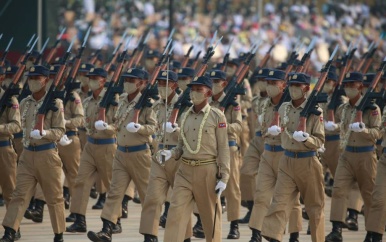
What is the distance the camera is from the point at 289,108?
14578 millimetres

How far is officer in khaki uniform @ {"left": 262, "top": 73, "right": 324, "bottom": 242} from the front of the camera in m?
14.2

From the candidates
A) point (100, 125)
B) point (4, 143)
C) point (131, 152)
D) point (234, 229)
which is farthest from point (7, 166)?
point (234, 229)

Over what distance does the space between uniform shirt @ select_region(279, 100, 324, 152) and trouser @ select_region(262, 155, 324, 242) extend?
0.15 meters

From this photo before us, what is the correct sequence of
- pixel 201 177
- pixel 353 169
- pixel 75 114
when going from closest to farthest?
pixel 201 177
pixel 353 169
pixel 75 114

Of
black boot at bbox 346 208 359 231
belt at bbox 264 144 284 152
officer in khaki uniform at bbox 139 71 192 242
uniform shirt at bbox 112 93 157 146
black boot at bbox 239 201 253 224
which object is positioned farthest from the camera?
black boot at bbox 239 201 253 224

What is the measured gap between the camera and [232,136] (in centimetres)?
1666

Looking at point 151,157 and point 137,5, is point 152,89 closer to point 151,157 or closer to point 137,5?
point 151,157

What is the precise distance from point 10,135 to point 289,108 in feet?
12.7

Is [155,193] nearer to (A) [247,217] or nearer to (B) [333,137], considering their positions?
(A) [247,217]

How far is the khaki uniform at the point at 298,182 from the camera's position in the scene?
560 inches

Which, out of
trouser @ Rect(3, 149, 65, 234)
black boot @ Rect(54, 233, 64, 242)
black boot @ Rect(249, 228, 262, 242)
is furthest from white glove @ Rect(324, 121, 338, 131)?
black boot @ Rect(54, 233, 64, 242)

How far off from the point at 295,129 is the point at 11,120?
3558mm

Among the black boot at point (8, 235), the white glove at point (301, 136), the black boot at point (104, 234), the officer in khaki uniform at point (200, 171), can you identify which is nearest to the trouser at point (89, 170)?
the black boot at point (104, 234)

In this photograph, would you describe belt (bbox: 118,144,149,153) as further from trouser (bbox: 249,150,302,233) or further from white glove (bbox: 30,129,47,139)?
trouser (bbox: 249,150,302,233)
